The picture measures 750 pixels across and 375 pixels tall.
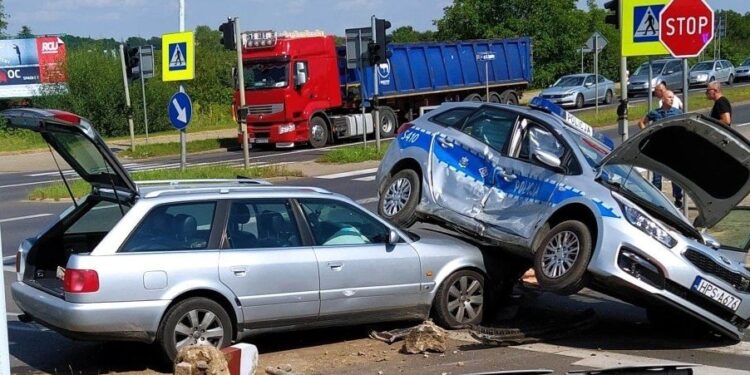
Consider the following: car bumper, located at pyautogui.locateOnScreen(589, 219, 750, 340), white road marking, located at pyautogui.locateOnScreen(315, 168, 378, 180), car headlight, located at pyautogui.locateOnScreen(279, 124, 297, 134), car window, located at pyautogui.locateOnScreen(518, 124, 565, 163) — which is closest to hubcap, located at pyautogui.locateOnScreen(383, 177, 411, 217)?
car window, located at pyautogui.locateOnScreen(518, 124, 565, 163)

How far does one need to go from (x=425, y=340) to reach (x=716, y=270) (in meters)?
2.45

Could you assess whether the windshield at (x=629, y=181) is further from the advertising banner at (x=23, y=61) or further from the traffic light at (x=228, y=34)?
the advertising banner at (x=23, y=61)

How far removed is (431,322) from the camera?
8453mm

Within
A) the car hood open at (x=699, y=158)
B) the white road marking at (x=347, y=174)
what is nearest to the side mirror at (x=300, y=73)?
the white road marking at (x=347, y=174)

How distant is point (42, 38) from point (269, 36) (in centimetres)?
2774

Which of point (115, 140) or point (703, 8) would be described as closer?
point (703, 8)

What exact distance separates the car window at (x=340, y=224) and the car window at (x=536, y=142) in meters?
1.90

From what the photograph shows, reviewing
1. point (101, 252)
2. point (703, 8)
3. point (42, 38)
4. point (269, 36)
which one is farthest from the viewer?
point (42, 38)

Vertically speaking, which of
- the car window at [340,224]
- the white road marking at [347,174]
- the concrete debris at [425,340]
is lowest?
the white road marking at [347,174]

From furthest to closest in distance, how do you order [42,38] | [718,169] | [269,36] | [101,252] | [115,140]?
1. [42,38]
2. [115,140]
3. [269,36]
4. [718,169]
5. [101,252]

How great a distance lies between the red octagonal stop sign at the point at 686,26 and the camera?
37.6ft

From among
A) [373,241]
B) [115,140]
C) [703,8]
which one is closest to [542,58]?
[115,140]

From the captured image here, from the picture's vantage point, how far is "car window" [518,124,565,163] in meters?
9.67

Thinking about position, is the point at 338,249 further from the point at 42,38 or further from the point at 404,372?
the point at 42,38
